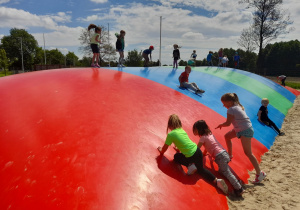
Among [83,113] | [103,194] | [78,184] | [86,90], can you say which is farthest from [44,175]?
[86,90]

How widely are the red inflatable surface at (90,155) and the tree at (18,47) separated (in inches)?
2546

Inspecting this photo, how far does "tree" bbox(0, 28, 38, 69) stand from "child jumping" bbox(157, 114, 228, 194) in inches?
2620

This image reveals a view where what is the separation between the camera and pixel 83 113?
3.61 m

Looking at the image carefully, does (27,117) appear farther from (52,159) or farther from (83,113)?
(52,159)

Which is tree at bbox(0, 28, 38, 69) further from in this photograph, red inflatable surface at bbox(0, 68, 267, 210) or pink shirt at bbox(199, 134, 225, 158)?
pink shirt at bbox(199, 134, 225, 158)

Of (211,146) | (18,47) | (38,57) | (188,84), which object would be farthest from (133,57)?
(211,146)

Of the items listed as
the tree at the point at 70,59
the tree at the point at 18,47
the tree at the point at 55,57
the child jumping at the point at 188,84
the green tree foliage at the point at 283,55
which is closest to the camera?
the child jumping at the point at 188,84

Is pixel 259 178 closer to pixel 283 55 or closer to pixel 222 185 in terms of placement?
pixel 222 185

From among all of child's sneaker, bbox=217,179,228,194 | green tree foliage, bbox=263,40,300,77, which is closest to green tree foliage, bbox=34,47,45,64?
green tree foliage, bbox=263,40,300,77

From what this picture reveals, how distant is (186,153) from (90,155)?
4.38ft

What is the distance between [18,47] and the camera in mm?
60000

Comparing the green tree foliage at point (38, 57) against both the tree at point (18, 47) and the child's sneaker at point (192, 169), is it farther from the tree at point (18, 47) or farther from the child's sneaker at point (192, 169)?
the child's sneaker at point (192, 169)

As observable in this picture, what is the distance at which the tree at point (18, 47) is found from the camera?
59531mm

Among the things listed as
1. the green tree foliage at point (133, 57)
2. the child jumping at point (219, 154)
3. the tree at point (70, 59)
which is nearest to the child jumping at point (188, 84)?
the child jumping at point (219, 154)
